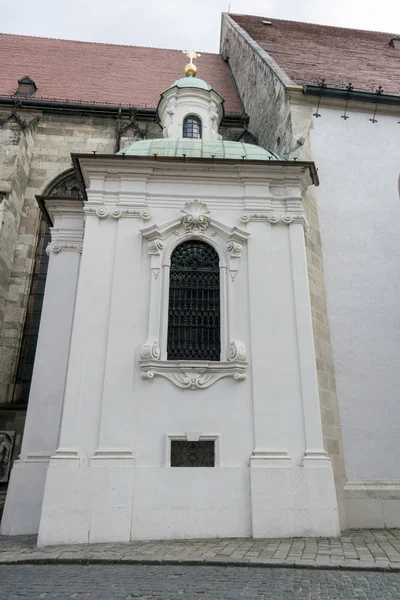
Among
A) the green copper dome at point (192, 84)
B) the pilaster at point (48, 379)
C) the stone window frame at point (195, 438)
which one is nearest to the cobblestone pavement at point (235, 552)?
the pilaster at point (48, 379)

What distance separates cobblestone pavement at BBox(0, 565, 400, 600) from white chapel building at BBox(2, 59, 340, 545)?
4.95 feet

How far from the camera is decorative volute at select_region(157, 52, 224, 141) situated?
1185 centimetres

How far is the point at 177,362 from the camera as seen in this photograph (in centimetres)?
696

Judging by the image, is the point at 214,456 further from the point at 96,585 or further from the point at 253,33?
the point at 253,33

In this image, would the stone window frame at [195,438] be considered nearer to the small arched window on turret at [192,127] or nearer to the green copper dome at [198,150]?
the green copper dome at [198,150]

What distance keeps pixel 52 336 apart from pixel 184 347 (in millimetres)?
2607

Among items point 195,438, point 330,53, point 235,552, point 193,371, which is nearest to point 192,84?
point 330,53

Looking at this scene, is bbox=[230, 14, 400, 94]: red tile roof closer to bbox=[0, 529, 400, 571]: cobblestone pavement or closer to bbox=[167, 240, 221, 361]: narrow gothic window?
bbox=[167, 240, 221, 361]: narrow gothic window

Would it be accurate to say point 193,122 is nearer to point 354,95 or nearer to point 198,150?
point 198,150

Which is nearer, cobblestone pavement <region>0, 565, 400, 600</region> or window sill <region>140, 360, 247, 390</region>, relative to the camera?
cobblestone pavement <region>0, 565, 400, 600</region>

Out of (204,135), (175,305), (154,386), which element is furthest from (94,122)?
(154,386)

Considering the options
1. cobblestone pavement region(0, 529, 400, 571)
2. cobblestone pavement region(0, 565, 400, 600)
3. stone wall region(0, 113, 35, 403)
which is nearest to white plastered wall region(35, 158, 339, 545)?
cobblestone pavement region(0, 529, 400, 571)

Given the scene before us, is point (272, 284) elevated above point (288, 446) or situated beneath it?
elevated above

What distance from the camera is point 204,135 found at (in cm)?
1177
